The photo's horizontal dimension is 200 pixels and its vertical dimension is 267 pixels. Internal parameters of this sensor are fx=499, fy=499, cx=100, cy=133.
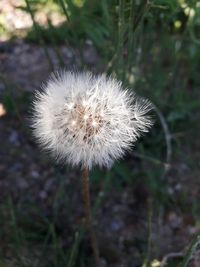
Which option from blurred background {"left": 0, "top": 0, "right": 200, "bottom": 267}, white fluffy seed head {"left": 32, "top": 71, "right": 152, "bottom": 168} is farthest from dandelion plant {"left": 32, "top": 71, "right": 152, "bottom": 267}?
blurred background {"left": 0, "top": 0, "right": 200, "bottom": 267}

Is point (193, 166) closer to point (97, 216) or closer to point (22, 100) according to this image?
point (97, 216)

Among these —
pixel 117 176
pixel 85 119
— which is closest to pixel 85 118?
pixel 85 119

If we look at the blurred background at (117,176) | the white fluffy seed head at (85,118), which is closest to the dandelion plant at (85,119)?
the white fluffy seed head at (85,118)

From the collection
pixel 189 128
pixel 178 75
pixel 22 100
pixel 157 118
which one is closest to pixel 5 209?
pixel 22 100

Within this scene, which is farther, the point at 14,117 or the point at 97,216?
the point at 14,117

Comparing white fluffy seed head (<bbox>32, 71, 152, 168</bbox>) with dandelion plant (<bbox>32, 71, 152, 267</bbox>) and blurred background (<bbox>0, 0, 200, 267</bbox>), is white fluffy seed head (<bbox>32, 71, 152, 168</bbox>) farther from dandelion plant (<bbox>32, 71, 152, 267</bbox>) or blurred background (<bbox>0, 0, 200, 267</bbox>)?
blurred background (<bbox>0, 0, 200, 267</bbox>)

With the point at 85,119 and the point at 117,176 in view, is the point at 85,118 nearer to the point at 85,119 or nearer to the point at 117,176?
the point at 85,119

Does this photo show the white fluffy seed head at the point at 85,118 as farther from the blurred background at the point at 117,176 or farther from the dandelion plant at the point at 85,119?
the blurred background at the point at 117,176
